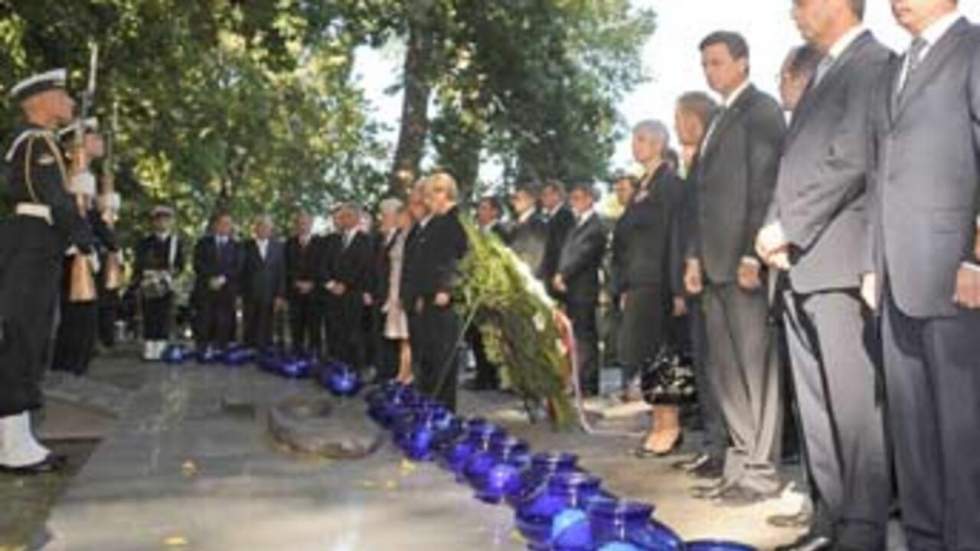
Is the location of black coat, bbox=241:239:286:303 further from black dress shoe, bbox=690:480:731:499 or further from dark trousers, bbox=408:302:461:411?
black dress shoe, bbox=690:480:731:499

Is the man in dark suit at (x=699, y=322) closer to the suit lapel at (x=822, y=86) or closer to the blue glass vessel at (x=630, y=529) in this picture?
the suit lapel at (x=822, y=86)

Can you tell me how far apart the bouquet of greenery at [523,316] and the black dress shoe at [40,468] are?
2.84 m

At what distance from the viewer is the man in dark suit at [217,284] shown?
17781 millimetres

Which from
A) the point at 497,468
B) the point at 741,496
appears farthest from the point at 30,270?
the point at 741,496

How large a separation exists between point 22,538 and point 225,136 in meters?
23.3

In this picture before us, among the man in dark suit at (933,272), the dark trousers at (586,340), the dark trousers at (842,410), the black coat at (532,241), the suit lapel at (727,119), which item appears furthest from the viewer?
the black coat at (532,241)

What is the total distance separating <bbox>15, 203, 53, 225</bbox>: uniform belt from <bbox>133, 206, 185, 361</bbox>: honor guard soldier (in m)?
8.62

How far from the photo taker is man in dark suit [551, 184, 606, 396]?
11344 mm

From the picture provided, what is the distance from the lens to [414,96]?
20.1m

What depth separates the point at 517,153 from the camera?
2305cm

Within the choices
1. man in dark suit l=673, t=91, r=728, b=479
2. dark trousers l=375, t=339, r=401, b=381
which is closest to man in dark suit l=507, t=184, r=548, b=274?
dark trousers l=375, t=339, r=401, b=381

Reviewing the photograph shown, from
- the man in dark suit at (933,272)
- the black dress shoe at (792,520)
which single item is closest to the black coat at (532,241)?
the black dress shoe at (792,520)

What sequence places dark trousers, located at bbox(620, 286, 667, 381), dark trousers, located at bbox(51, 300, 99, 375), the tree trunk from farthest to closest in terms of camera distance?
the tree trunk, dark trousers, located at bbox(51, 300, 99, 375), dark trousers, located at bbox(620, 286, 667, 381)

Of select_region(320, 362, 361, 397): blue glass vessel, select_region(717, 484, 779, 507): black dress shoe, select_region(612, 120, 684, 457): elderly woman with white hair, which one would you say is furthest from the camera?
select_region(320, 362, 361, 397): blue glass vessel
